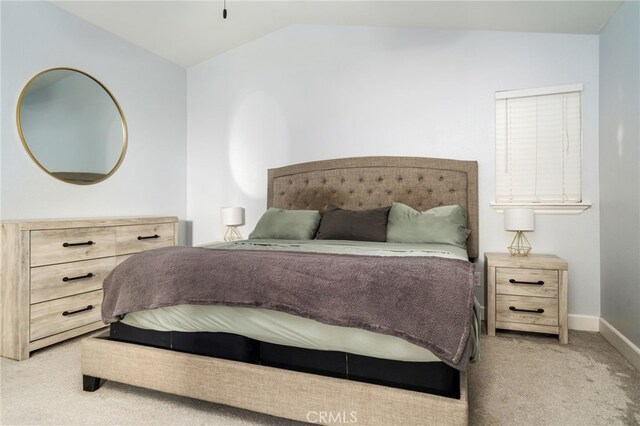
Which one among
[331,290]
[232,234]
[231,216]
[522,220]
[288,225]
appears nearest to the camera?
[331,290]

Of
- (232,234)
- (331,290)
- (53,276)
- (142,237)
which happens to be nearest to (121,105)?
(142,237)

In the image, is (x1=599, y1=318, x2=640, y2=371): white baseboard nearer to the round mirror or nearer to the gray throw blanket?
the gray throw blanket

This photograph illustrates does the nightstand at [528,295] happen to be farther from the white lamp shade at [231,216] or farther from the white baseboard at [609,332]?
the white lamp shade at [231,216]

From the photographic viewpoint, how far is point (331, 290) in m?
1.33

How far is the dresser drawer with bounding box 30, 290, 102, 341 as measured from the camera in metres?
2.26

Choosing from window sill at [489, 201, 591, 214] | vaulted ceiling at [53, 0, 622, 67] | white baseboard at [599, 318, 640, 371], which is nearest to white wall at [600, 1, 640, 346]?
white baseboard at [599, 318, 640, 371]

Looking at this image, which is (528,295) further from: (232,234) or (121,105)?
(121,105)

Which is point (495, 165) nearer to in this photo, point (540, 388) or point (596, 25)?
point (596, 25)

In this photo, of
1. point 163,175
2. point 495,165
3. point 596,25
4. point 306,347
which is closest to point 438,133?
point 495,165

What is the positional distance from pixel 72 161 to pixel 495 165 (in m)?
3.48

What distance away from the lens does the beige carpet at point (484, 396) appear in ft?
5.01

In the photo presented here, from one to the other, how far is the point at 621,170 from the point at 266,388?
8.32 feet

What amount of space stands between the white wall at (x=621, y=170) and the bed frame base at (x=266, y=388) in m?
1.69

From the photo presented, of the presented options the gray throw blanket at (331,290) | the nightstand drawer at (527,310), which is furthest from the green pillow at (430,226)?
the gray throw blanket at (331,290)
